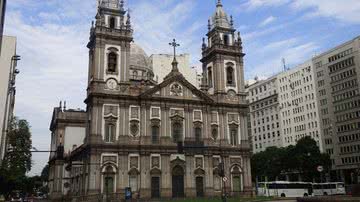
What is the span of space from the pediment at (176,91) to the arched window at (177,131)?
3.45m

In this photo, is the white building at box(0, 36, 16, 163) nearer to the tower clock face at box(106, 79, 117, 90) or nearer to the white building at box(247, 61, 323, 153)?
the tower clock face at box(106, 79, 117, 90)

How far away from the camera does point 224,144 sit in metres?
54.1

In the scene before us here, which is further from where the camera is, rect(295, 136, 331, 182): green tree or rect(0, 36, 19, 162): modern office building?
rect(295, 136, 331, 182): green tree

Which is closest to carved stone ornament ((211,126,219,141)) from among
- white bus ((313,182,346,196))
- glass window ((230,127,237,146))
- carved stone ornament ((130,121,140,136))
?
glass window ((230,127,237,146))

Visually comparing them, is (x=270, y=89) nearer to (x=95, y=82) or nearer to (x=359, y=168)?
(x=359, y=168)

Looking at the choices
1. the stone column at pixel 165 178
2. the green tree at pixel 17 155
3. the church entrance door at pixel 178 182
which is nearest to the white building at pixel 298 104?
the church entrance door at pixel 178 182

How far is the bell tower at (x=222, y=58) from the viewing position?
2261 inches

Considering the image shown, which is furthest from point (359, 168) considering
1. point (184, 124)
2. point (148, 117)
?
point (148, 117)

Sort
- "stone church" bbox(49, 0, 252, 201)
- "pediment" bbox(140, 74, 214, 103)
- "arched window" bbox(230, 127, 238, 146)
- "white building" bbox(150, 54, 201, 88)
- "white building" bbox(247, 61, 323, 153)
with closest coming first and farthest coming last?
"stone church" bbox(49, 0, 252, 201)
"pediment" bbox(140, 74, 214, 103)
"arched window" bbox(230, 127, 238, 146)
"white building" bbox(150, 54, 201, 88)
"white building" bbox(247, 61, 323, 153)

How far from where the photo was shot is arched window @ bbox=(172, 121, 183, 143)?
5212cm

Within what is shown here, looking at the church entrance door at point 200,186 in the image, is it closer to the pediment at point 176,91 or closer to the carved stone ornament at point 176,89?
the pediment at point 176,91

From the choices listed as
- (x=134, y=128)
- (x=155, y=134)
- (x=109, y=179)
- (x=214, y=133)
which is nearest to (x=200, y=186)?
(x=214, y=133)

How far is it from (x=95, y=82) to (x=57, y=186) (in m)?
24.7

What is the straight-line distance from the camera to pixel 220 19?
6081 centimetres
